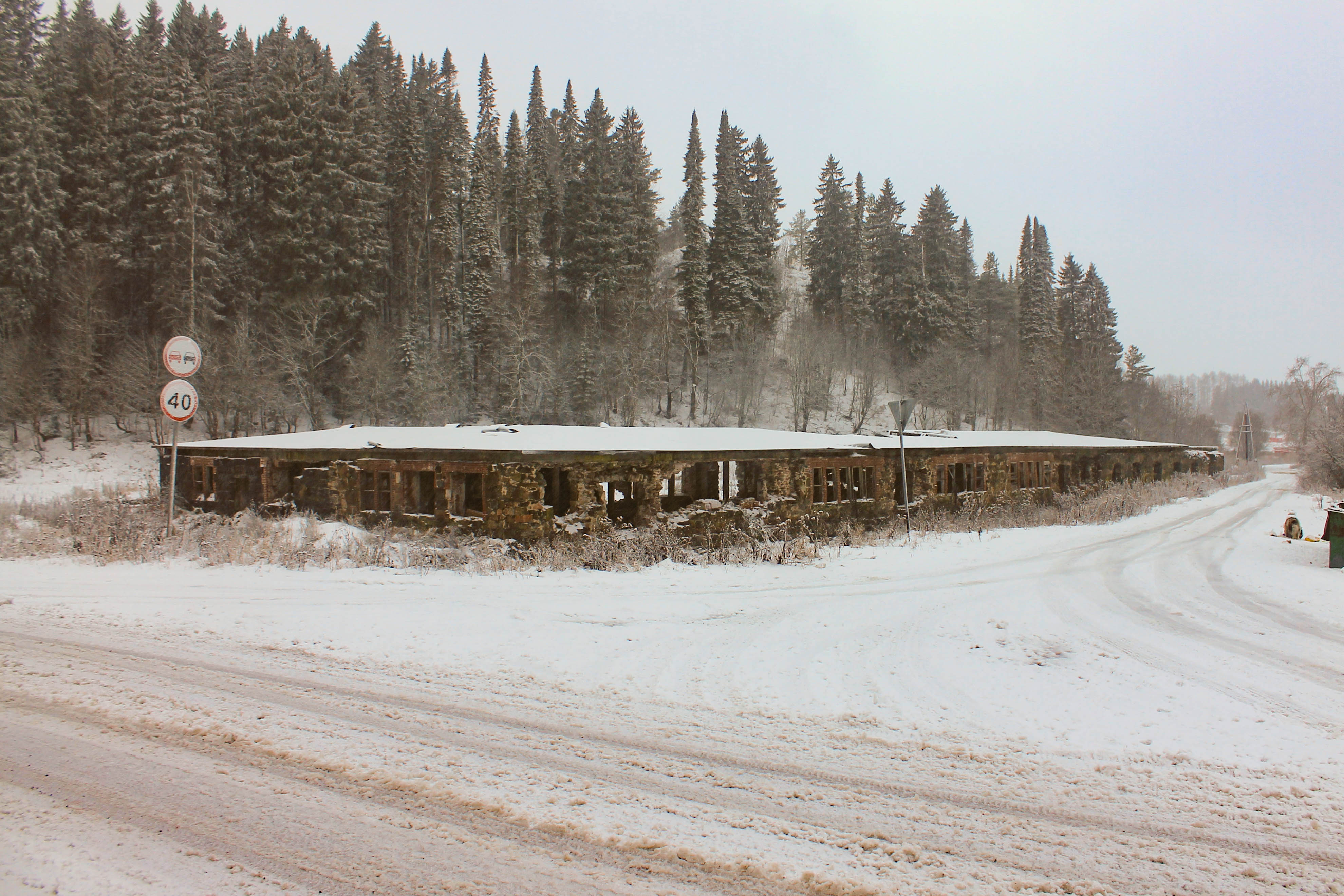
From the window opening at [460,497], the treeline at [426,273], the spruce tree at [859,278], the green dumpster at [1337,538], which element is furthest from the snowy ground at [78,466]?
the spruce tree at [859,278]

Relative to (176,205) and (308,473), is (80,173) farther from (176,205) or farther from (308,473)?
(308,473)

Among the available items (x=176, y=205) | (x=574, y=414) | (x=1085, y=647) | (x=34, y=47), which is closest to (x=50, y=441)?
(x=176, y=205)

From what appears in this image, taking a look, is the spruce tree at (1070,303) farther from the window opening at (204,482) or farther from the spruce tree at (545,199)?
the window opening at (204,482)

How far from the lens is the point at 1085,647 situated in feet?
22.8

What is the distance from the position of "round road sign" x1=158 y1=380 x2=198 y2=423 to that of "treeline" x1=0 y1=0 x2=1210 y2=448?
26331mm

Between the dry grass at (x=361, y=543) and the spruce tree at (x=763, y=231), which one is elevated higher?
the spruce tree at (x=763, y=231)

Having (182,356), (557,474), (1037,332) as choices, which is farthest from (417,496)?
(1037,332)

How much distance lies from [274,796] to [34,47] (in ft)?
213

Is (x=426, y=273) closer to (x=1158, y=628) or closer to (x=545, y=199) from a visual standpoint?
(x=545, y=199)

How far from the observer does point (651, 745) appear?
4504 mm

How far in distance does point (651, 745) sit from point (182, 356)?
11.1 meters

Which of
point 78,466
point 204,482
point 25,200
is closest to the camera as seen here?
point 204,482

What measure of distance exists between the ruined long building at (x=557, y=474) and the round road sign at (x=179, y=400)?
3382 mm

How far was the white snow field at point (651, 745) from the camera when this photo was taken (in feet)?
10.6
